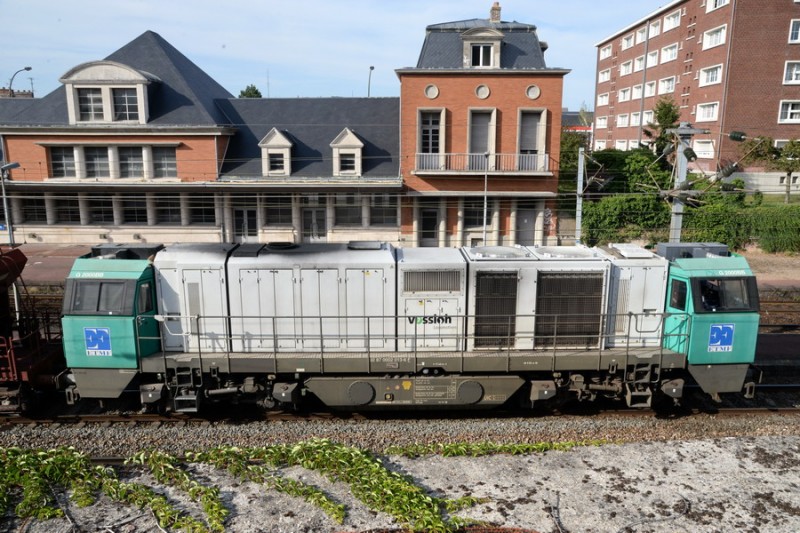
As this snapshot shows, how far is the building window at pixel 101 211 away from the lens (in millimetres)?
33969

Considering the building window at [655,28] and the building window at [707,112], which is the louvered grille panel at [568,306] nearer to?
the building window at [707,112]

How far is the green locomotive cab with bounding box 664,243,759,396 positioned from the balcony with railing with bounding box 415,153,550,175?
68.5 feet

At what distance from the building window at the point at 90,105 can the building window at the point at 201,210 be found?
7.04 m

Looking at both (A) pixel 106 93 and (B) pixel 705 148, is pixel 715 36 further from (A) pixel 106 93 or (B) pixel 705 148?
(A) pixel 106 93

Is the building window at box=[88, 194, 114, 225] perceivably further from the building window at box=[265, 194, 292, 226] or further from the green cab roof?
the green cab roof

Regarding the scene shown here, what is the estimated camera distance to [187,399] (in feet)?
38.7

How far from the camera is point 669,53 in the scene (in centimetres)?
5475

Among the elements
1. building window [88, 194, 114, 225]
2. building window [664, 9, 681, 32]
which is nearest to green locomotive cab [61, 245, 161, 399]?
building window [88, 194, 114, 225]

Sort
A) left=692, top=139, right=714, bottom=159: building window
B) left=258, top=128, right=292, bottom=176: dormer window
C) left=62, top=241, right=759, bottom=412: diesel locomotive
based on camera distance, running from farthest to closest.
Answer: left=692, top=139, right=714, bottom=159: building window
left=258, top=128, right=292, bottom=176: dormer window
left=62, top=241, right=759, bottom=412: diesel locomotive

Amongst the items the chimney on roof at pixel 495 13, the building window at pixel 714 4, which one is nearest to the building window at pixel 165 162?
the chimney on roof at pixel 495 13

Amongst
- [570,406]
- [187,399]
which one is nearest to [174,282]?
[187,399]

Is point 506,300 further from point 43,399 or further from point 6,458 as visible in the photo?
point 43,399

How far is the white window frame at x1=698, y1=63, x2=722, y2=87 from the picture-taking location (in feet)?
152

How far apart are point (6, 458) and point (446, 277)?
29.2 ft
